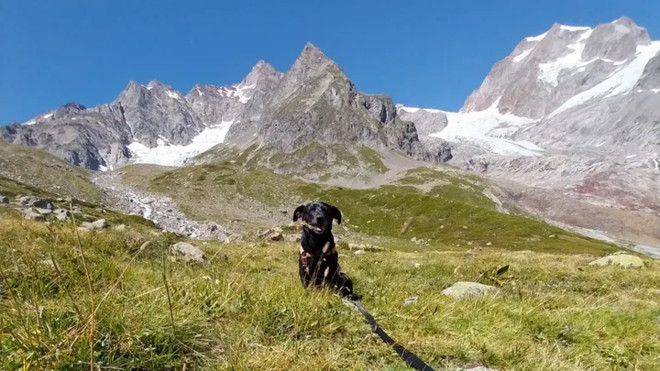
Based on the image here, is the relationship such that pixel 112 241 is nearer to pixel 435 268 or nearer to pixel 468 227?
pixel 435 268

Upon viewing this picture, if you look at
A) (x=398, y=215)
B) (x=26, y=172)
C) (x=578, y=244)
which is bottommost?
(x=578, y=244)

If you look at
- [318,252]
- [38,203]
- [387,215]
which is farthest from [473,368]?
[387,215]

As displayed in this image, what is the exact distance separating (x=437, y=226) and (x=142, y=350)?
91637 millimetres

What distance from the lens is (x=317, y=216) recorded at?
8398 millimetres

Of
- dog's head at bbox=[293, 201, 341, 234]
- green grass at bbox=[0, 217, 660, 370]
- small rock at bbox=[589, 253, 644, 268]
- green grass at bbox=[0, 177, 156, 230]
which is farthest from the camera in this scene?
green grass at bbox=[0, 177, 156, 230]

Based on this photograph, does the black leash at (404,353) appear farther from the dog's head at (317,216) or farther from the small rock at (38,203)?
the small rock at (38,203)

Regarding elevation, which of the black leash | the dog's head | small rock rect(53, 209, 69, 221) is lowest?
the black leash

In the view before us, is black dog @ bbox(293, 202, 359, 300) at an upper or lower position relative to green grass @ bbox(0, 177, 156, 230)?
lower

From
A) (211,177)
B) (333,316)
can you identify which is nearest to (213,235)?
(333,316)

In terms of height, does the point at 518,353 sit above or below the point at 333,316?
below

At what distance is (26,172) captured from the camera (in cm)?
10444

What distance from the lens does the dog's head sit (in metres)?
8.21

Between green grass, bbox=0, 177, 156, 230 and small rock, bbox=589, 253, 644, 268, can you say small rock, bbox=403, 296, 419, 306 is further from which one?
small rock, bbox=589, 253, 644, 268

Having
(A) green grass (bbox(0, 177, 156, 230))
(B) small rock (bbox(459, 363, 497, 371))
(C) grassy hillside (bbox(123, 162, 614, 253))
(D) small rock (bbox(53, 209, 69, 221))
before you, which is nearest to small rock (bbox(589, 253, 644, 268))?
(B) small rock (bbox(459, 363, 497, 371))
